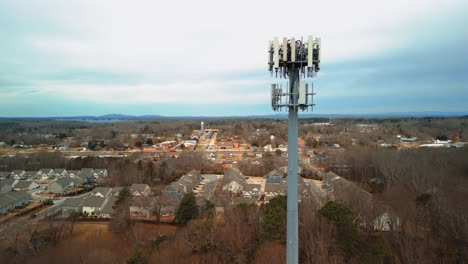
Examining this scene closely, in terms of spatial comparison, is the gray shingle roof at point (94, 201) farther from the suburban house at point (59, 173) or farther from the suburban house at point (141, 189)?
the suburban house at point (59, 173)

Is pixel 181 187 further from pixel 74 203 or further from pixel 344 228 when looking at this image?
pixel 344 228

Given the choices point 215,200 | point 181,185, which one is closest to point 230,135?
point 181,185

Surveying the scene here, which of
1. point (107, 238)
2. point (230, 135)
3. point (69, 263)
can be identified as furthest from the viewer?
point (230, 135)

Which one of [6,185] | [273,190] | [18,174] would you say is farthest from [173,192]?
[18,174]

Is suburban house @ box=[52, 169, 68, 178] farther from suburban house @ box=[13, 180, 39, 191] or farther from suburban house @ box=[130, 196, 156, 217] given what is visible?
suburban house @ box=[130, 196, 156, 217]

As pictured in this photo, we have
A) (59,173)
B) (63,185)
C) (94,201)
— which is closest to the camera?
(94,201)

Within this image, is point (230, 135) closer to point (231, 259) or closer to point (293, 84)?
point (231, 259)

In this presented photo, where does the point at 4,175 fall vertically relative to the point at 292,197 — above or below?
below
